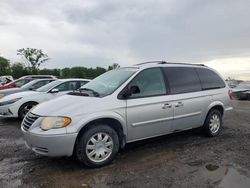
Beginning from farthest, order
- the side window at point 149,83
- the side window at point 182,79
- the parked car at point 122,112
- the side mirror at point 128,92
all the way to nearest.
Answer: the side window at point 182,79 < the side window at point 149,83 < the side mirror at point 128,92 < the parked car at point 122,112

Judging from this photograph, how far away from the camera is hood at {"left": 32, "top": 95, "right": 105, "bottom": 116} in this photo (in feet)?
13.7

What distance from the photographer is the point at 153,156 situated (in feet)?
16.1

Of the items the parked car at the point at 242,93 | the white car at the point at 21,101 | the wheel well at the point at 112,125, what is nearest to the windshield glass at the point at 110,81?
the wheel well at the point at 112,125

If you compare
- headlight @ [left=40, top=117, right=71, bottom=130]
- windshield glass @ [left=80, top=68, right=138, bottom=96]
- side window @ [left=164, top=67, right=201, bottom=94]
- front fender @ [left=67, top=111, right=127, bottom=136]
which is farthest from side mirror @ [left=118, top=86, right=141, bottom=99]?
headlight @ [left=40, top=117, right=71, bottom=130]

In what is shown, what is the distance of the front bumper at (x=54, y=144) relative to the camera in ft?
13.1

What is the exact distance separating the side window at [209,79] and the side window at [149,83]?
129 centimetres

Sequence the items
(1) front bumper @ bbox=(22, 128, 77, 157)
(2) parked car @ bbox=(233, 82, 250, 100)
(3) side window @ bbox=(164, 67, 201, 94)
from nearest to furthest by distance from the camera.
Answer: (1) front bumper @ bbox=(22, 128, 77, 157), (3) side window @ bbox=(164, 67, 201, 94), (2) parked car @ bbox=(233, 82, 250, 100)

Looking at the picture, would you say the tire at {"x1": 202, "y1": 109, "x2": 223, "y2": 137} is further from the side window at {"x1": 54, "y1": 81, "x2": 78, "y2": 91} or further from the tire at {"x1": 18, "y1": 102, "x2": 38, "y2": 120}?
the tire at {"x1": 18, "y1": 102, "x2": 38, "y2": 120}

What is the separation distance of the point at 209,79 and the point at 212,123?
1.05 metres

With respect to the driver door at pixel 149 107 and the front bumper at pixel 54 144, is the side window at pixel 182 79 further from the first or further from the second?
the front bumper at pixel 54 144

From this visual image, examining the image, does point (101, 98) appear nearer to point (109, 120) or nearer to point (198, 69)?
point (109, 120)

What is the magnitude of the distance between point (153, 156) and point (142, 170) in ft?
2.40

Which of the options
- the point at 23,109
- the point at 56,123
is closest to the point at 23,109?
the point at 23,109

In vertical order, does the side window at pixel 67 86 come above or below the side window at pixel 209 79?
below
